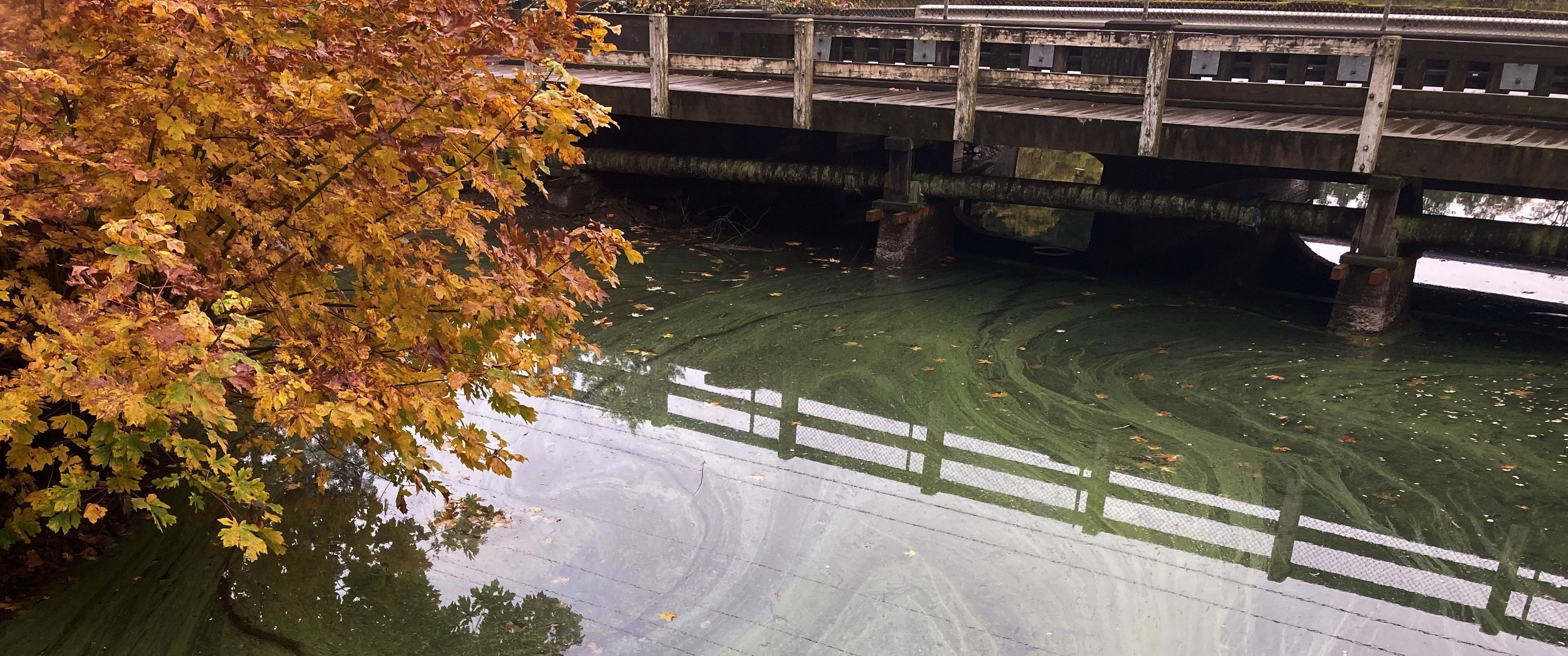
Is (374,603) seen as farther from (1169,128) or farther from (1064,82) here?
(1169,128)

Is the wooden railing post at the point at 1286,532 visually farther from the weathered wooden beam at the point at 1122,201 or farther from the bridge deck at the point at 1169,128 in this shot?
the weathered wooden beam at the point at 1122,201

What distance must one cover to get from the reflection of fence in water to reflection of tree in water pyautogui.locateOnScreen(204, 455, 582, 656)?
1.56 m

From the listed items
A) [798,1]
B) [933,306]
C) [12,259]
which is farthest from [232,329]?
[798,1]

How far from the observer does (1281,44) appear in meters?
6.33

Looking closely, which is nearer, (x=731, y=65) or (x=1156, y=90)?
(x=1156, y=90)

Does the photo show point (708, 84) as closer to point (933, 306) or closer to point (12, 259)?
point (933, 306)

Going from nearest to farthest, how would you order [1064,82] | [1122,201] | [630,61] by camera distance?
[1064,82], [1122,201], [630,61]

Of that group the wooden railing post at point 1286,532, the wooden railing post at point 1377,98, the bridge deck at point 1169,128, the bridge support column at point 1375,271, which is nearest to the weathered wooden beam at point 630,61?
the bridge deck at point 1169,128

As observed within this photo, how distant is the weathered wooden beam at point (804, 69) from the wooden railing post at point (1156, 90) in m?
2.30

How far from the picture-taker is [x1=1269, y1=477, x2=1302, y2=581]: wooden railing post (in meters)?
3.79

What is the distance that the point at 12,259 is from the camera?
3.02 meters

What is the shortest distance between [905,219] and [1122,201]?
5.29 feet

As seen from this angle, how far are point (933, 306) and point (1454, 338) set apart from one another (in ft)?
11.1

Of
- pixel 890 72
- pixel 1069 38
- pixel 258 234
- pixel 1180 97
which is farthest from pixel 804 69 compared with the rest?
pixel 258 234
